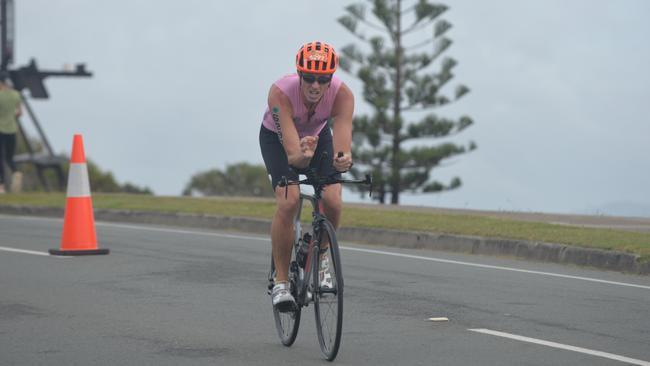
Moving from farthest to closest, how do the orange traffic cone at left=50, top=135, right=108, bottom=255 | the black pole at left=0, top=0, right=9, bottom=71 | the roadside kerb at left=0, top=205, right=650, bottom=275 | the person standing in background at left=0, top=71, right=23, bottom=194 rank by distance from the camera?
the black pole at left=0, top=0, right=9, bottom=71
the person standing in background at left=0, top=71, right=23, bottom=194
the orange traffic cone at left=50, top=135, right=108, bottom=255
the roadside kerb at left=0, top=205, right=650, bottom=275

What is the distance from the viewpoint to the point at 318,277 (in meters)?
7.50

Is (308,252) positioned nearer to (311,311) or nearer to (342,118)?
(342,118)

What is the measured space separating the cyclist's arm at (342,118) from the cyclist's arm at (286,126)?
0.76 ft

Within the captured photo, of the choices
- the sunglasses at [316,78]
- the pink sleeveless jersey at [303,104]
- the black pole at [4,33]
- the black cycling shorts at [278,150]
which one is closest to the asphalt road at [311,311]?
the black cycling shorts at [278,150]

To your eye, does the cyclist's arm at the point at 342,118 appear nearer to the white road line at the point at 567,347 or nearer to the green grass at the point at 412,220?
the white road line at the point at 567,347

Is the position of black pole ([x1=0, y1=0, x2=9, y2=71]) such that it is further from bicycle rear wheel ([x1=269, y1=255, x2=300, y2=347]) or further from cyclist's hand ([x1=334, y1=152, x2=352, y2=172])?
cyclist's hand ([x1=334, y1=152, x2=352, y2=172])

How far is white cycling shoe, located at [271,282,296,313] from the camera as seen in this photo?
7.81 m

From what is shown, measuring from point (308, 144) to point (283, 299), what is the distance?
101cm

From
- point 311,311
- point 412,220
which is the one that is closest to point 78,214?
point 311,311

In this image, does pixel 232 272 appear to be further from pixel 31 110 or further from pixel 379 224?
pixel 31 110

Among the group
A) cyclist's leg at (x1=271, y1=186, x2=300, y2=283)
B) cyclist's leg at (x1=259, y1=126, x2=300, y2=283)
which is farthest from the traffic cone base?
cyclist's leg at (x1=271, y1=186, x2=300, y2=283)

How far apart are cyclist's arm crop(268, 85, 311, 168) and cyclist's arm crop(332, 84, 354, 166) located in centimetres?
23

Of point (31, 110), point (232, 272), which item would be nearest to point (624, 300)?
point (232, 272)

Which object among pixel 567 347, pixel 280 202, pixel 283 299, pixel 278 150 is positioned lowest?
pixel 567 347
